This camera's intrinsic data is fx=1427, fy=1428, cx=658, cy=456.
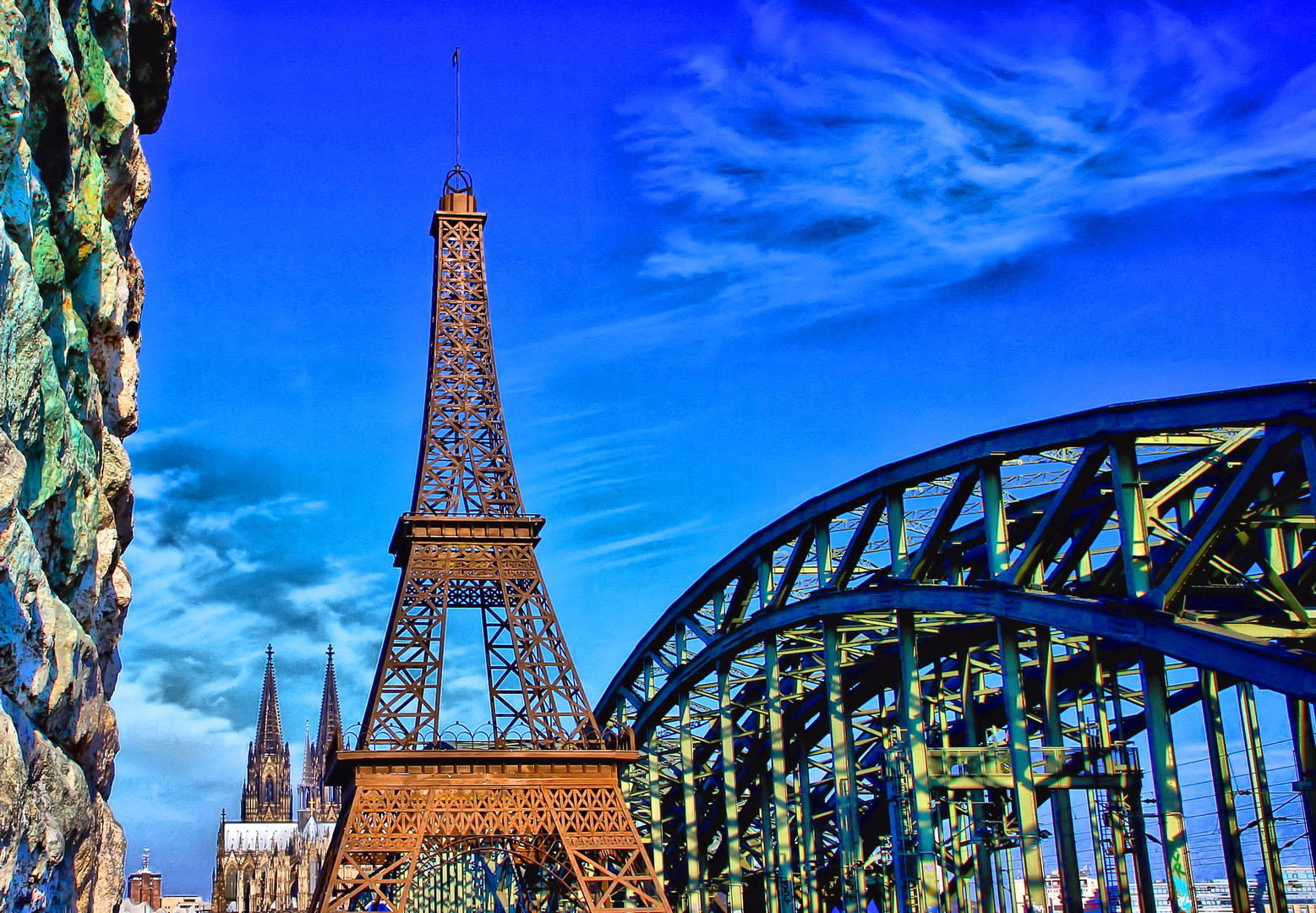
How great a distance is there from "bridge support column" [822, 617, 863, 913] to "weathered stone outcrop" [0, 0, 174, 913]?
18829mm

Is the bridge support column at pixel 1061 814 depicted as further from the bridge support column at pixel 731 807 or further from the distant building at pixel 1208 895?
the distant building at pixel 1208 895

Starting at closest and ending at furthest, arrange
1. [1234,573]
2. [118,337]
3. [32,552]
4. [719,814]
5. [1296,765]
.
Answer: [32,552]
[118,337]
[1234,573]
[1296,765]
[719,814]

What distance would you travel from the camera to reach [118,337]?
690 inches

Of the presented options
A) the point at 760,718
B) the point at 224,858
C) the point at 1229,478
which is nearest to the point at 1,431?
Answer: the point at 1229,478

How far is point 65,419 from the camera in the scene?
1497 cm

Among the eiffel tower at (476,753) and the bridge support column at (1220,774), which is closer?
the bridge support column at (1220,774)

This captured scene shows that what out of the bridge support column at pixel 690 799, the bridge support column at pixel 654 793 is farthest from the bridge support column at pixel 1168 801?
the bridge support column at pixel 654 793

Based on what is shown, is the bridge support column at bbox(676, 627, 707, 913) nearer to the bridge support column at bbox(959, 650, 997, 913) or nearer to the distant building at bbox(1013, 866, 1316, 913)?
the bridge support column at bbox(959, 650, 997, 913)

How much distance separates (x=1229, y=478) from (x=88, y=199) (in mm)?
20210

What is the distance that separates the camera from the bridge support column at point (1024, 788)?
1003 inches

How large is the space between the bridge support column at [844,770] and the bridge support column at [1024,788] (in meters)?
6.64

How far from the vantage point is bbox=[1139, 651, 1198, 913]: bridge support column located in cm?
2270

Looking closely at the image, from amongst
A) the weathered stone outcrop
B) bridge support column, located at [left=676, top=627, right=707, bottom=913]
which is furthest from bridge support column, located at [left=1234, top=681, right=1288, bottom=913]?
the weathered stone outcrop

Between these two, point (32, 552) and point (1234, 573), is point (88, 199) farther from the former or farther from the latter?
point (1234, 573)
